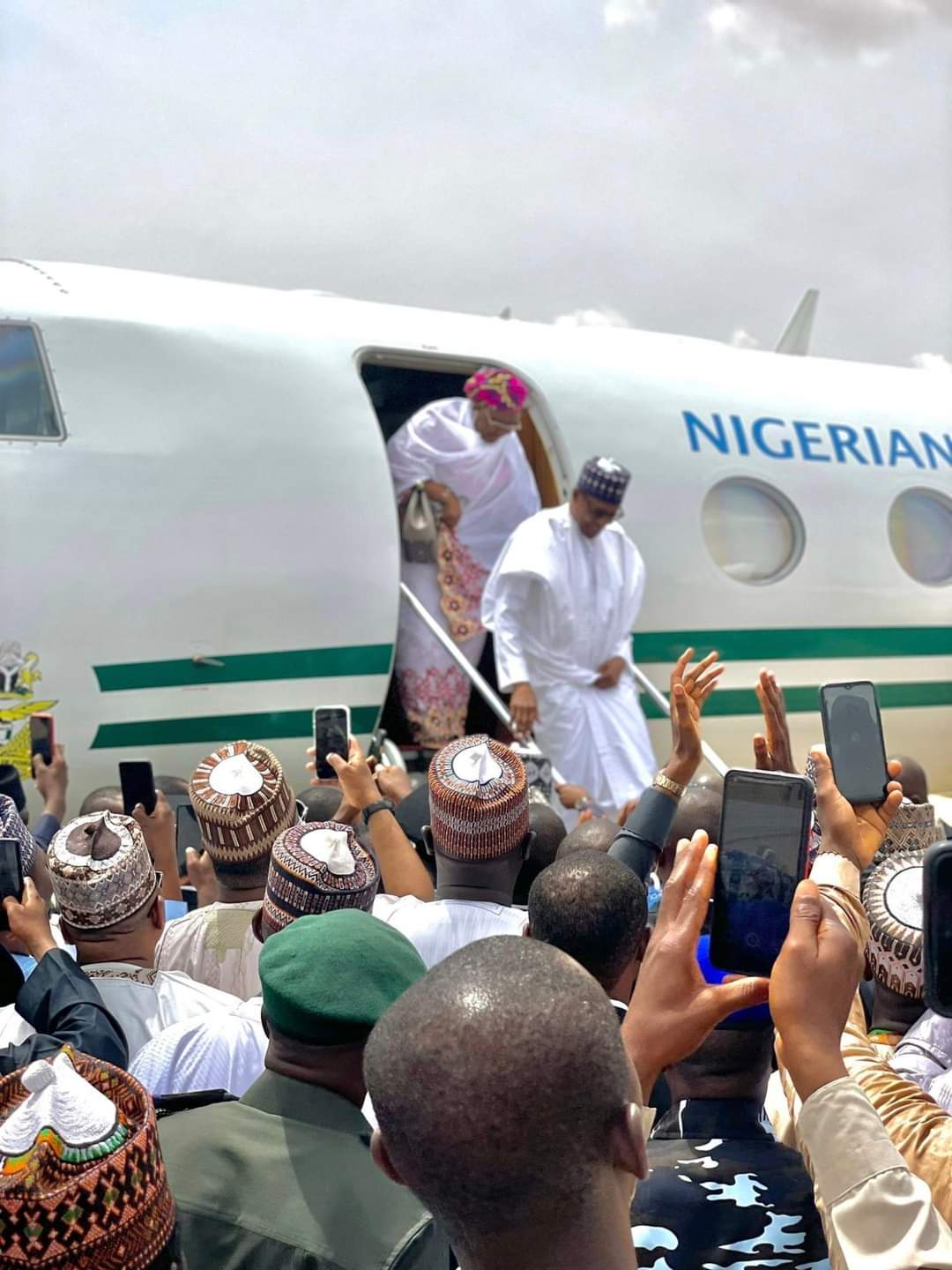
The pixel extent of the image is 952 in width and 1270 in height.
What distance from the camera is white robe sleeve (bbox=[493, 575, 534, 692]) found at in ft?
21.7

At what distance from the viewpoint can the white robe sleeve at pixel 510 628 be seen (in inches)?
260

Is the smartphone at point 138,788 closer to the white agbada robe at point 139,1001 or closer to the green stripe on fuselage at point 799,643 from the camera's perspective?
the white agbada robe at point 139,1001

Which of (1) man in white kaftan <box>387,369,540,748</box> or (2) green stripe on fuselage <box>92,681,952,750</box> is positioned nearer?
(2) green stripe on fuselage <box>92,681,952,750</box>

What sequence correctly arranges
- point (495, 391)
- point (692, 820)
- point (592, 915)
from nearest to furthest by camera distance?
point (592, 915) < point (692, 820) < point (495, 391)

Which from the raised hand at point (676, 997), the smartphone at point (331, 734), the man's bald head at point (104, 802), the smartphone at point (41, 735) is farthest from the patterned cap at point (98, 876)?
the smartphone at point (41, 735)

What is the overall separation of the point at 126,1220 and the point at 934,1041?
150 centimetres

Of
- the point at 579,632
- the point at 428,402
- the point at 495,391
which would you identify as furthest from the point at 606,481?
the point at 428,402

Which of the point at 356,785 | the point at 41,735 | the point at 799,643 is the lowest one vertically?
the point at 799,643

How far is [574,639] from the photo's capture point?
22.9ft

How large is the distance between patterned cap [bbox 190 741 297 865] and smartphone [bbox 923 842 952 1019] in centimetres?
206

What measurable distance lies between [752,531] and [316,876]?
5974 mm

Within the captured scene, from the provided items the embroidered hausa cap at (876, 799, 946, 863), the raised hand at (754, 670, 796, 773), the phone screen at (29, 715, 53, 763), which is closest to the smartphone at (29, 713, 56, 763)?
the phone screen at (29, 715, 53, 763)

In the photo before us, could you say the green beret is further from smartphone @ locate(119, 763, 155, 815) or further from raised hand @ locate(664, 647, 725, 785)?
smartphone @ locate(119, 763, 155, 815)

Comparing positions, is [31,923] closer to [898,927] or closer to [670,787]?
[670,787]
